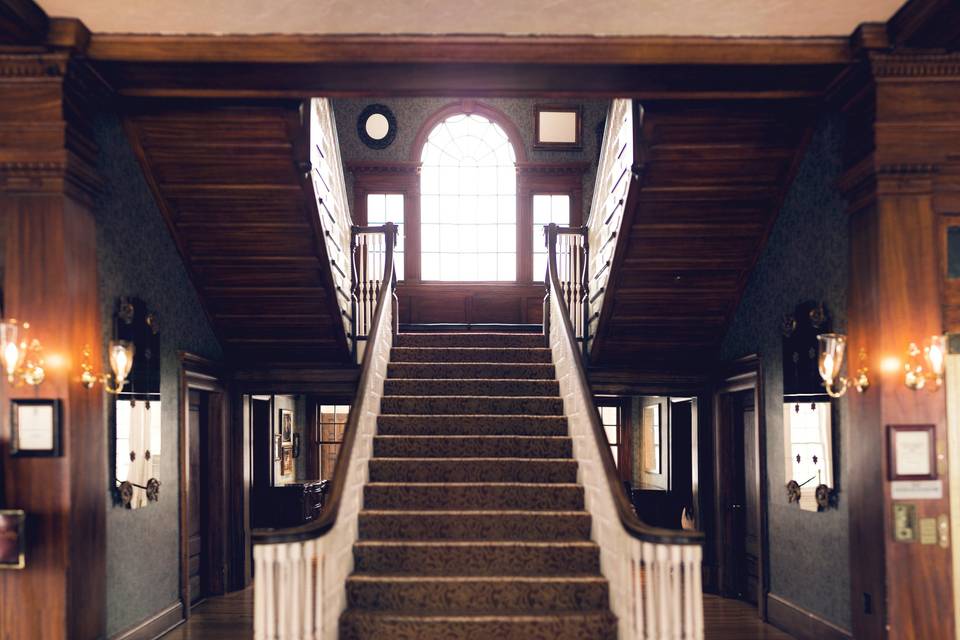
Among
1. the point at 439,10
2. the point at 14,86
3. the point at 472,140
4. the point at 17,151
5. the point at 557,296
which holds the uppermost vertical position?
the point at 472,140

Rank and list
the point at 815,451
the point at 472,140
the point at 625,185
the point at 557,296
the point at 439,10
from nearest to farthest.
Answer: the point at 439,10
the point at 815,451
the point at 625,185
the point at 557,296
the point at 472,140

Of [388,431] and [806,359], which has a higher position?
[806,359]

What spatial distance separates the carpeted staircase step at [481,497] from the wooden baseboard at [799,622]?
1626 millimetres

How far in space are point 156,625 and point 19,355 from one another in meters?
2.57

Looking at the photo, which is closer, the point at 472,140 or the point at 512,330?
the point at 512,330

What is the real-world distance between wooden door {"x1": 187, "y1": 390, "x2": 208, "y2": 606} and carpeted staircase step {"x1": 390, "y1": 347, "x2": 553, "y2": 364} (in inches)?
68.6

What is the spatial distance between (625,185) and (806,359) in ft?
5.65

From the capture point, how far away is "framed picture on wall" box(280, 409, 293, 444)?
1035 cm

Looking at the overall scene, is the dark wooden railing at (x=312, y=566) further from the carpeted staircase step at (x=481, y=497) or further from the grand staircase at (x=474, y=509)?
the carpeted staircase step at (x=481, y=497)

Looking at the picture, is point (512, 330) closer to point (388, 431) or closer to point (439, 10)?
point (388, 431)

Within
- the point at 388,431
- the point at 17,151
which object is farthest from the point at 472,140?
the point at 17,151

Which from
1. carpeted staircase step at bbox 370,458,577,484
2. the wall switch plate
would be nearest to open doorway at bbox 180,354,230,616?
carpeted staircase step at bbox 370,458,577,484

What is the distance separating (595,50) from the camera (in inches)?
193

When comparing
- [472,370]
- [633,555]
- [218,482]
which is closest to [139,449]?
[218,482]
